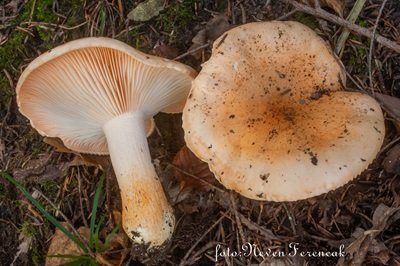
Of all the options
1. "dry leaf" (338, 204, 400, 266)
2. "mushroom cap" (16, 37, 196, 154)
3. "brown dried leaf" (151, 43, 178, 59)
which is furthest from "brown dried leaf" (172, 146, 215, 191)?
"dry leaf" (338, 204, 400, 266)

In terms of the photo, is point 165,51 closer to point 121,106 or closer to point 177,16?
point 177,16

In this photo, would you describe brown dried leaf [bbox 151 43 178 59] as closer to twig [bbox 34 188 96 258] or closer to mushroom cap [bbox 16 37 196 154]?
mushroom cap [bbox 16 37 196 154]

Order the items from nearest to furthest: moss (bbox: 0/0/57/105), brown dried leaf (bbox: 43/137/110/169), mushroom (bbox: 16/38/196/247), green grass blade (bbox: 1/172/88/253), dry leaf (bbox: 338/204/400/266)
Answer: mushroom (bbox: 16/38/196/247) → dry leaf (bbox: 338/204/400/266) → green grass blade (bbox: 1/172/88/253) → brown dried leaf (bbox: 43/137/110/169) → moss (bbox: 0/0/57/105)

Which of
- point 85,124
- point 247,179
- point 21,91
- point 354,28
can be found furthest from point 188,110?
point 354,28

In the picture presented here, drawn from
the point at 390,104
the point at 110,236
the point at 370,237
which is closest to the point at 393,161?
the point at 390,104

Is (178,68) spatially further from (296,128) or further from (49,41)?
(49,41)

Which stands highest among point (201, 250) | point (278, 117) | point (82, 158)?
point (278, 117)

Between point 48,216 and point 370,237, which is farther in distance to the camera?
point 48,216
